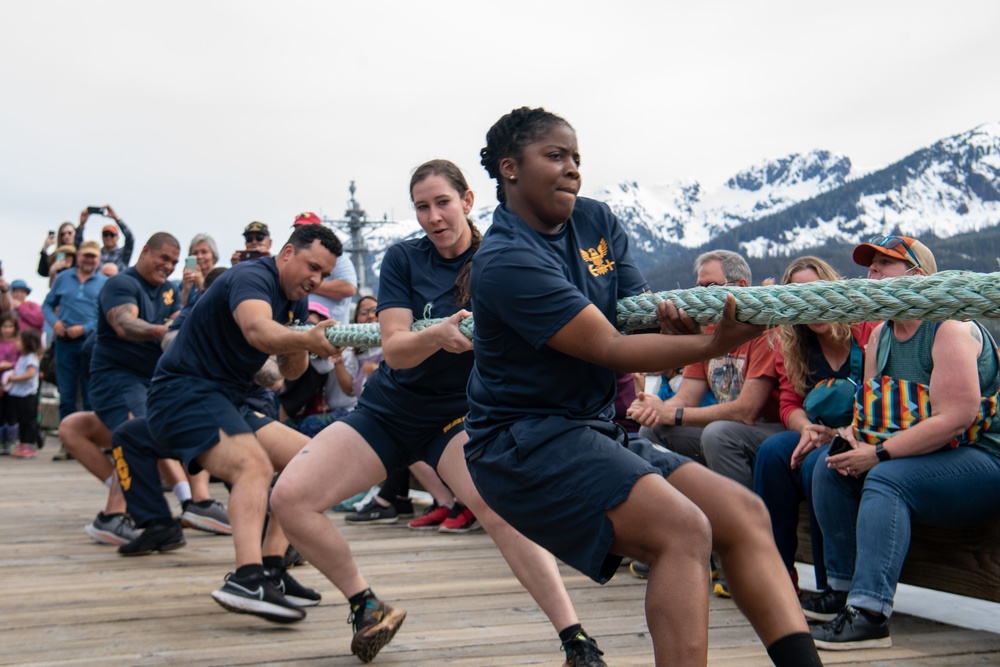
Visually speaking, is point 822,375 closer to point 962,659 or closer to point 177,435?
point 962,659

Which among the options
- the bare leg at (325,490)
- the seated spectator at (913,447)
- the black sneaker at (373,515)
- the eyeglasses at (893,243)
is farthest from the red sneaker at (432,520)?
the eyeglasses at (893,243)

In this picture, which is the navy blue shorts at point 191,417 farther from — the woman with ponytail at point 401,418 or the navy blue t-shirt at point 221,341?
the woman with ponytail at point 401,418

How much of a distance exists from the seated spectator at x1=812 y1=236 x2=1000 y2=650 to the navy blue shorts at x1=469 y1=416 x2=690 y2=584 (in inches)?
54.8

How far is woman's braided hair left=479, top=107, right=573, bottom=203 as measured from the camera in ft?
7.28

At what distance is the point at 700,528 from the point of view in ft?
6.41

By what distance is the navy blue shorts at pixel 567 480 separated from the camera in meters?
2.03

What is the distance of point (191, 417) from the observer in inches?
160

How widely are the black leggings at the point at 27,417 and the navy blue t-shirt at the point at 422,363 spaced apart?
31.1 feet

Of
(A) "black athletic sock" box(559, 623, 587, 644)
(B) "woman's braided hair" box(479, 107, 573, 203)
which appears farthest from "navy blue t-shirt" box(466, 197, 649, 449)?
(A) "black athletic sock" box(559, 623, 587, 644)

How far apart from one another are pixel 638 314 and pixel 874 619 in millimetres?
1677

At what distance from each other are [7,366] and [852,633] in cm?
1048

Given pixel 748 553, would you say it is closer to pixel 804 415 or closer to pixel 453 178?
pixel 453 178

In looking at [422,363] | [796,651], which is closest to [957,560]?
[796,651]

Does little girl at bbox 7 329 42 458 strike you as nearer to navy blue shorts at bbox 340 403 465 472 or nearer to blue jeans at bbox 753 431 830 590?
navy blue shorts at bbox 340 403 465 472
